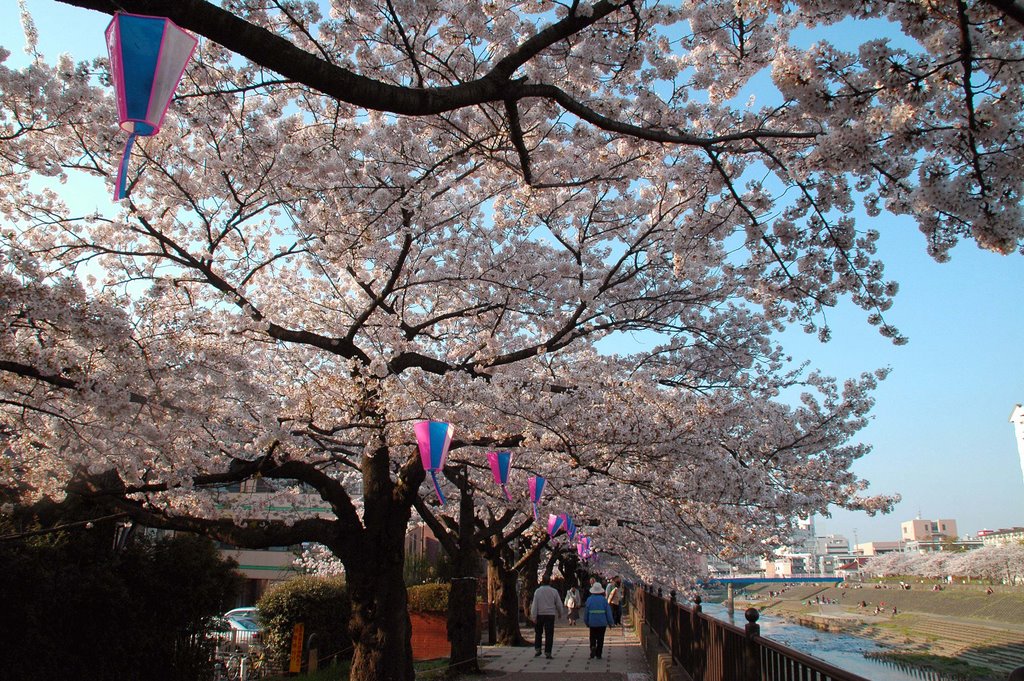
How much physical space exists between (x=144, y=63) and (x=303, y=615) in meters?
12.0

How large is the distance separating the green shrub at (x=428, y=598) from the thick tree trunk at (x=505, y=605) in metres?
1.72

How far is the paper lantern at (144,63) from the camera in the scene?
10.2ft

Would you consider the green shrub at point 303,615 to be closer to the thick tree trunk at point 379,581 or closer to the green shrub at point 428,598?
the green shrub at point 428,598

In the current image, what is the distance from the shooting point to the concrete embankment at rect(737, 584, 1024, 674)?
35938mm

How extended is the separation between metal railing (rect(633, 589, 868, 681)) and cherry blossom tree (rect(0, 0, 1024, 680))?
1.81 metres

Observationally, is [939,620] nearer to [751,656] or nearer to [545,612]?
[545,612]

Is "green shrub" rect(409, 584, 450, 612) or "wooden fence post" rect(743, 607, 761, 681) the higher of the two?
"wooden fence post" rect(743, 607, 761, 681)

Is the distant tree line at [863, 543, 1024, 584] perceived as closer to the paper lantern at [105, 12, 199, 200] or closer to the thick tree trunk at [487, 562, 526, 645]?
the thick tree trunk at [487, 562, 526, 645]

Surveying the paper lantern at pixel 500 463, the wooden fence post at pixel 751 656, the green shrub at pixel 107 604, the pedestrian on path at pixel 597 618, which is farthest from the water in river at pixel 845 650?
the wooden fence post at pixel 751 656

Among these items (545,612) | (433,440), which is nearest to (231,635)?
(545,612)

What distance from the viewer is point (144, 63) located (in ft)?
10.5

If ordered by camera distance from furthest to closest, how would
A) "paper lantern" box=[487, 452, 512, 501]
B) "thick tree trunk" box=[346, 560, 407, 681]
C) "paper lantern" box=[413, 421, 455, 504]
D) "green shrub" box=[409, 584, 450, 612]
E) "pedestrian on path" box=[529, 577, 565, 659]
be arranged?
"green shrub" box=[409, 584, 450, 612] < "pedestrian on path" box=[529, 577, 565, 659] < "paper lantern" box=[487, 452, 512, 501] < "thick tree trunk" box=[346, 560, 407, 681] < "paper lantern" box=[413, 421, 455, 504]

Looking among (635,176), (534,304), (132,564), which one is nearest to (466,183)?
(534,304)

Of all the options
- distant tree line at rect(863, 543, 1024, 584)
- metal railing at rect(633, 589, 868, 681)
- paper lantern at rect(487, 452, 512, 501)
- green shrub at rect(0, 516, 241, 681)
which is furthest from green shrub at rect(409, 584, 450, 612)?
distant tree line at rect(863, 543, 1024, 584)
